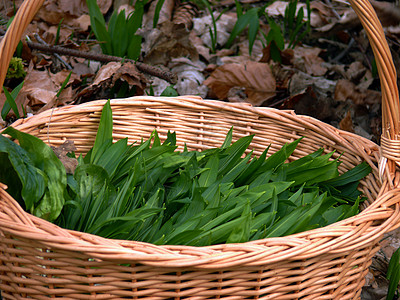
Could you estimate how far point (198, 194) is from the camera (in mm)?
1027

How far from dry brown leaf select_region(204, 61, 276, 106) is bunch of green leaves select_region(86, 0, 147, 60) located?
1.17 feet

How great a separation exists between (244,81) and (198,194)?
1.15 metres

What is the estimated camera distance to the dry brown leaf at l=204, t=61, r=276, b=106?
82.2 inches

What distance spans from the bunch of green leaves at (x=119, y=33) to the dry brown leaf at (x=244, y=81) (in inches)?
14.1

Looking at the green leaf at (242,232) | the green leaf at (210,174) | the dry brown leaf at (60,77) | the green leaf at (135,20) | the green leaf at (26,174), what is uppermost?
the green leaf at (135,20)

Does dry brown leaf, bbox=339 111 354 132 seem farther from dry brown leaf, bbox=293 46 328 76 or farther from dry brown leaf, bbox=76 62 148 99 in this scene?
dry brown leaf, bbox=76 62 148 99

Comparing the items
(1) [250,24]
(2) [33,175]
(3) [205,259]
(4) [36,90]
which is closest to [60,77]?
(4) [36,90]

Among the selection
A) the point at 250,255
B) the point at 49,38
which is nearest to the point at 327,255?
the point at 250,255

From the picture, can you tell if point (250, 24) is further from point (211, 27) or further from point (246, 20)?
point (211, 27)

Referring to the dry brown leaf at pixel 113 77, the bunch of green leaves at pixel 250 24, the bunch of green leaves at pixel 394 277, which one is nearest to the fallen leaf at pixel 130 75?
the dry brown leaf at pixel 113 77

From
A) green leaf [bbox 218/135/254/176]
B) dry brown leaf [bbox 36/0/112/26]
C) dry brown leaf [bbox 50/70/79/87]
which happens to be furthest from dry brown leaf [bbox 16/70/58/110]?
green leaf [bbox 218/135/254/176]

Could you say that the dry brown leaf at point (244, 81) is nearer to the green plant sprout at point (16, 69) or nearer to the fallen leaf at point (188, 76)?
the fallen leaf at point (188, 76)

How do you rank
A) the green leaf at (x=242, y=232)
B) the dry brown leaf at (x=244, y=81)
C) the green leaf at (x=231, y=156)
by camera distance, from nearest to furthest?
the green leaf at (x=242, y=232)
the green leaf at (x=231, y=156)
the dry brown leaf at (x=244, y=81)

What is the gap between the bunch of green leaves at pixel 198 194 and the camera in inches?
37.5
